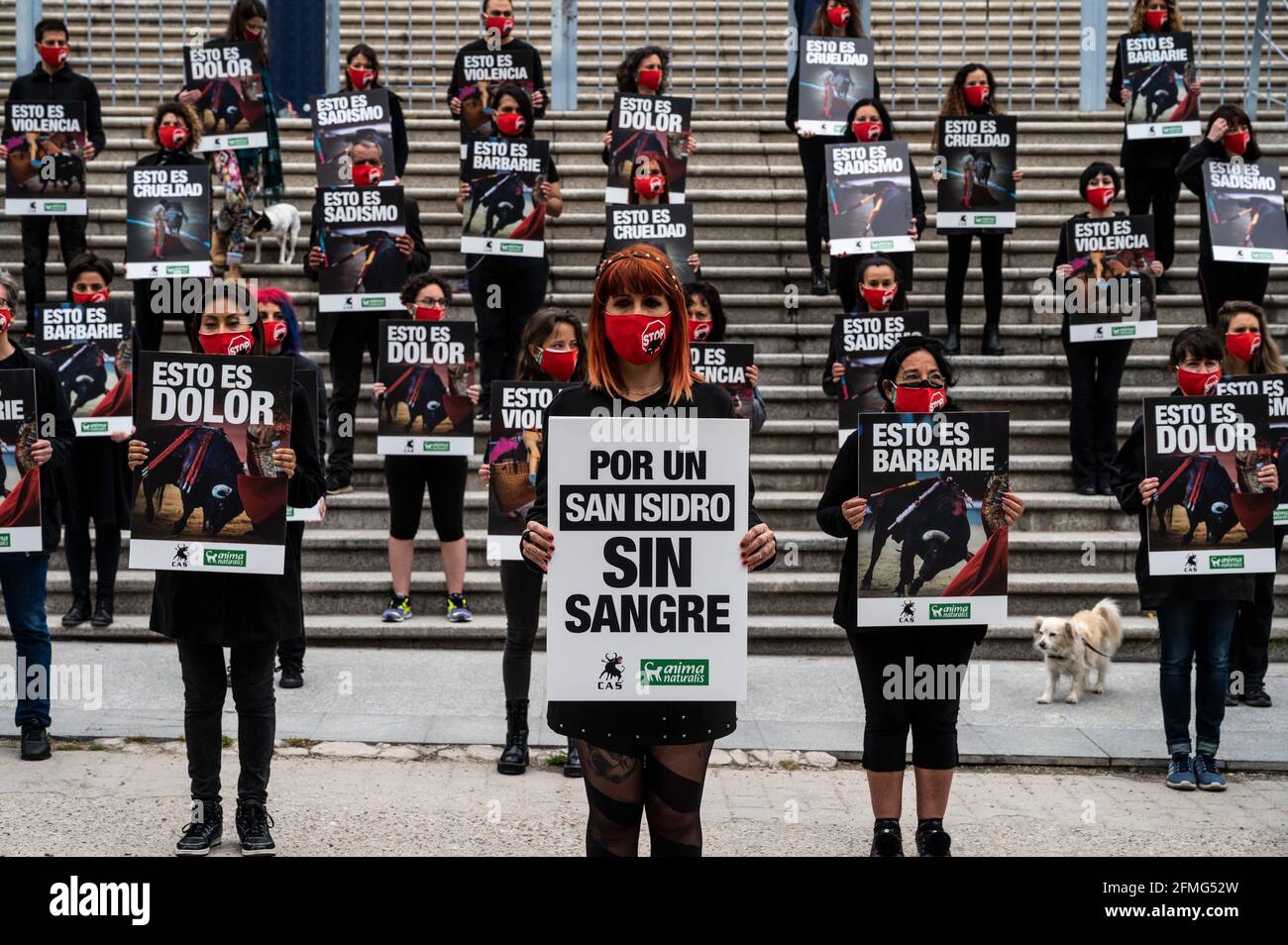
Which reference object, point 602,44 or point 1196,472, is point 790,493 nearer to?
point 1196,472

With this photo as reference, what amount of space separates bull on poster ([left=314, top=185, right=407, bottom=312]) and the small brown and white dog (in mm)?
5114

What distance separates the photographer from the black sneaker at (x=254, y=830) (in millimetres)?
5938

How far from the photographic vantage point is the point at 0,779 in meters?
7.01

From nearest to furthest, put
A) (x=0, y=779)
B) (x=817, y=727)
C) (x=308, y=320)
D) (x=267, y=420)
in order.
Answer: (x=267, y=420), (x=0, y=779), (x=817, y=727), (x=308, y=320)

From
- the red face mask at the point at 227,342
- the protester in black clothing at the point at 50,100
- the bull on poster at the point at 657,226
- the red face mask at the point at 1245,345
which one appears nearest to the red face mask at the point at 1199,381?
the red face mask at the point at 1245,345

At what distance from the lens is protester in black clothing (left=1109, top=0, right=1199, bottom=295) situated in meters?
12.7

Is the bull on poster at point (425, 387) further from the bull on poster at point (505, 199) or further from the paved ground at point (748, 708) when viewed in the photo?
the bull on poster at point (505, 199)

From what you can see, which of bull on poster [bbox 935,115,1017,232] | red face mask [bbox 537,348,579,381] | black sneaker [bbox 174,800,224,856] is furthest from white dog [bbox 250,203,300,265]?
black sneaker [bbox 174,800,224,856]

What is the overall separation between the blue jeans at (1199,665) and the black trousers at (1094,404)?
3.66 m

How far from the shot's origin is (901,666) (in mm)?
5996

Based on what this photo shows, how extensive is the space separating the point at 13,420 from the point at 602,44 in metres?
11.9

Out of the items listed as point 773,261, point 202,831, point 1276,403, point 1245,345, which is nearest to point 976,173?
point 773,261

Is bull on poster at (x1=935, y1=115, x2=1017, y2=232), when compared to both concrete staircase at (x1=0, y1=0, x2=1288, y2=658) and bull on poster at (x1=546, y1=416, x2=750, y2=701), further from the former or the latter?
bull on poster at (x1=546, y1=416, x2=750, y2=701)
